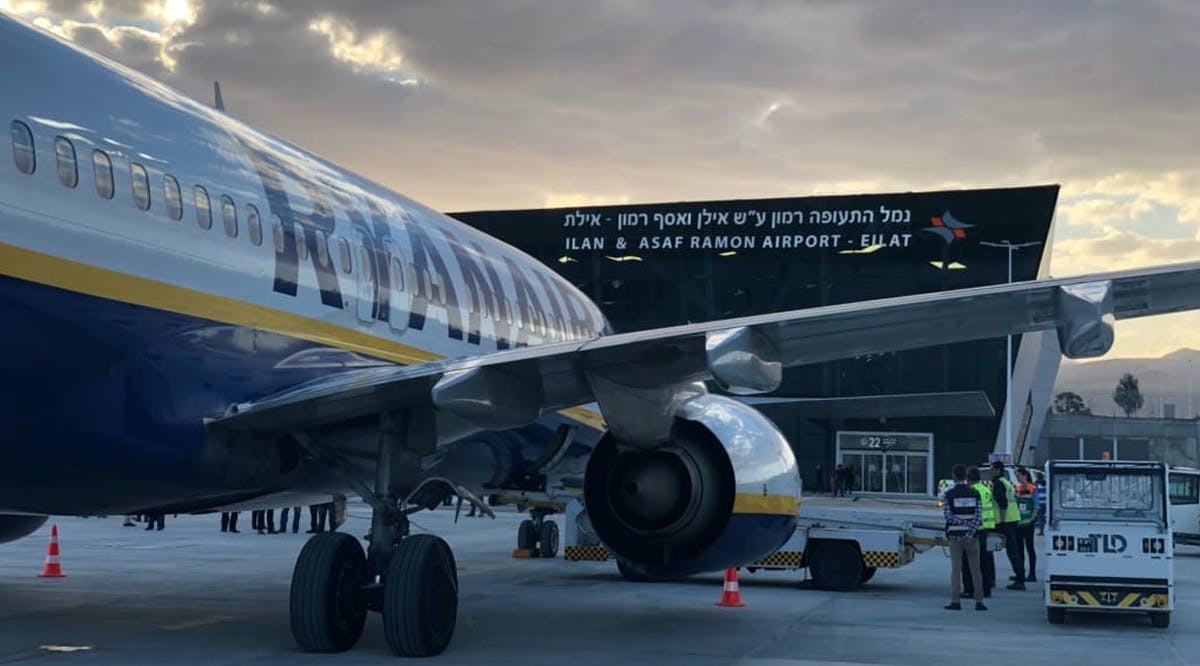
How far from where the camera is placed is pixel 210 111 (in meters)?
10.6

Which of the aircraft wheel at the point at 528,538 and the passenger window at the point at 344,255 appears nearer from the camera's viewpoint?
the passenger window at the point at 344,255

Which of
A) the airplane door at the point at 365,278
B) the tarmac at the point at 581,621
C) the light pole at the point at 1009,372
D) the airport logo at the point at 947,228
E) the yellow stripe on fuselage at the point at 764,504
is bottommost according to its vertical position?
the tarmac at the point at 581,621

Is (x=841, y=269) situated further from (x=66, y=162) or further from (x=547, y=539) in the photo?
(x=66, y=162)

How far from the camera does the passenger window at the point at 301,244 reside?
1066 cm

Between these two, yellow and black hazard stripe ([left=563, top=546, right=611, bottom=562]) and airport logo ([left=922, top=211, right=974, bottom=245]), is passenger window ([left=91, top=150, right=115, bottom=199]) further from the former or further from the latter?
airport logo ([left=922, top=211, right=974, bottom=245])

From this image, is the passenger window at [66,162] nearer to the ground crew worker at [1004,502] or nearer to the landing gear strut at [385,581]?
the landing gear strut at [385,581]

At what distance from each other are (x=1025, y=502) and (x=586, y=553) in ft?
20.5

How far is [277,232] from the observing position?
10.5 metres

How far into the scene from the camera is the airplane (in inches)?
334

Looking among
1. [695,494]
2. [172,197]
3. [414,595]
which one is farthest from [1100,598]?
[172,197]

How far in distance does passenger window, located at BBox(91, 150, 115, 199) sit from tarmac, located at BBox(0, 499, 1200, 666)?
3534mm

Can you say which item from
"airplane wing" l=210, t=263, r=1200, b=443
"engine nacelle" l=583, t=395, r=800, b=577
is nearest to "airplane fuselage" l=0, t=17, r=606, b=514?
"airplane wing" l=210, t=263, r=1200, b=443

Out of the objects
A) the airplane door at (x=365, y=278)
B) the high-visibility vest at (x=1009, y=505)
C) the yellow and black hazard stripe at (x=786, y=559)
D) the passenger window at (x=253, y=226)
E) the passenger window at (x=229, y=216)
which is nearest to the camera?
the passenger window at (x=229, y=216)

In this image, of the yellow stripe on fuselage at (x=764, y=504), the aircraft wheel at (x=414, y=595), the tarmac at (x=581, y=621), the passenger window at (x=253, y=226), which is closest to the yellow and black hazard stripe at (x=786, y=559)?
the tarmac at (x=581, y=621)
